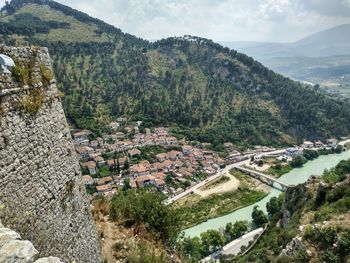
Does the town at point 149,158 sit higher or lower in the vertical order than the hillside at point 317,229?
lower

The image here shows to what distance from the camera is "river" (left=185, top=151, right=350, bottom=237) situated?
5203cm

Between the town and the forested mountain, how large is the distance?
19.9 ft

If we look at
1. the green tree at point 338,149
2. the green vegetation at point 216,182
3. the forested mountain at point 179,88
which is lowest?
the green vegetation at point 216,182

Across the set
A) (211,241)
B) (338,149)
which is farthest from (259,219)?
(338,149)

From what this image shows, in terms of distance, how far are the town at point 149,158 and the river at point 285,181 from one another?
200 inches

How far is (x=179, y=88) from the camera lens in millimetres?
122812

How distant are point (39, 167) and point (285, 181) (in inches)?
2964

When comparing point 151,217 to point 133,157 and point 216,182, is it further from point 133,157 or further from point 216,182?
point 133,157

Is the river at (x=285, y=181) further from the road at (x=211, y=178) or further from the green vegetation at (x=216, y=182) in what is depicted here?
the green vegetation at (x=216, y=182)

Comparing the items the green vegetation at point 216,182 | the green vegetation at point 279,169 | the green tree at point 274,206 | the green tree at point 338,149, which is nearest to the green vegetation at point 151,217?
the green tree at point 274,206

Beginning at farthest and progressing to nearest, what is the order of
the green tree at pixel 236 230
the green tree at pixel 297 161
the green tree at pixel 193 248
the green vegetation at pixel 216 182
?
the green tree at pixel 297 161 < the green vegetation at pixel 216 182 < the green tree at pixel 236 230 < the green tree at pixel 193 248

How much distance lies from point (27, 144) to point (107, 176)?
62.4 metres

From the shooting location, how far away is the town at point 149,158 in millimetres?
65525

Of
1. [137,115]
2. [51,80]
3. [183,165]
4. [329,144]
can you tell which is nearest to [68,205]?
[51,80]
